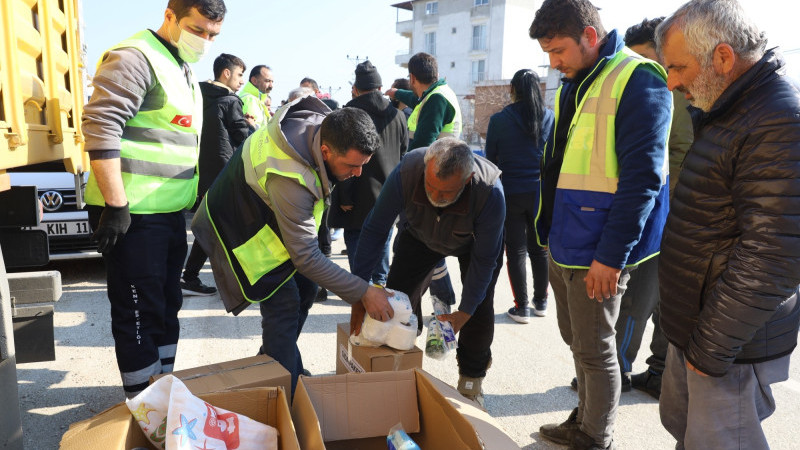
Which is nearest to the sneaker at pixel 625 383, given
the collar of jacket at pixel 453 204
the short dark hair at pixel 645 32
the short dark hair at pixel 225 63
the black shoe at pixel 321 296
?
the collar of jacket at pixel 453 204

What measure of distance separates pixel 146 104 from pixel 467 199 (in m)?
1.49

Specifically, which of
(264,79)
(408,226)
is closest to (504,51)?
(264,79)

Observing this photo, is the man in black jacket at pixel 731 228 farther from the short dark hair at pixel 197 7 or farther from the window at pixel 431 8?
the window at pixel 431 8

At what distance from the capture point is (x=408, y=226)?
2980 mm

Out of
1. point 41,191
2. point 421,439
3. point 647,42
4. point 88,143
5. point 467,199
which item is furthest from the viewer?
point 41,191

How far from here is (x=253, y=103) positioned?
20.2 feet

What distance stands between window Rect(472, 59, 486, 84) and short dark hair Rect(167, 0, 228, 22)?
1822 inches

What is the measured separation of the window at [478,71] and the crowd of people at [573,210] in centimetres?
4596

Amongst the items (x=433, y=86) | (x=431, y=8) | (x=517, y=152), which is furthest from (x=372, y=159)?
(x=431, y=8)

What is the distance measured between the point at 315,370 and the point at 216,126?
2451 mm

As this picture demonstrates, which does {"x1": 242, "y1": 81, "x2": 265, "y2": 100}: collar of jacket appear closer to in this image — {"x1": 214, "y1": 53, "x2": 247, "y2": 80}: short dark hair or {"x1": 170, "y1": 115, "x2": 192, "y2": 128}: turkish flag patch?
{"x1": 214, "y1": 53, "x2": 247, "y2": 80}: short dark hair

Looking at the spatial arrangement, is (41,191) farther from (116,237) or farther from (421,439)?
(421,439)

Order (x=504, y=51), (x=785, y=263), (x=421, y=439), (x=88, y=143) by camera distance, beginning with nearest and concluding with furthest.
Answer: (x=785, y=263) → (x=421, y=439) → (x=88, y=143) → (x=504, y=51)

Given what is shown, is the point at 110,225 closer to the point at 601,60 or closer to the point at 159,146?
the point at 159,146
